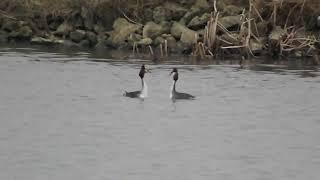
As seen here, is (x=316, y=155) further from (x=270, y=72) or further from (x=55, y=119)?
(x=270, y=72)

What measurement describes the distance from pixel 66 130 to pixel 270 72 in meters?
16.2

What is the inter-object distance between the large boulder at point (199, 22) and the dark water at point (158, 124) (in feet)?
23.8

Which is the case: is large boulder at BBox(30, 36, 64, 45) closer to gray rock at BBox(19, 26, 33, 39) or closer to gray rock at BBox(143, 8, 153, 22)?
gray rock at BBox(19, 26, 33, 39)

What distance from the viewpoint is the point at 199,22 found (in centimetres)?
4794

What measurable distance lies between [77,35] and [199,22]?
270 inches

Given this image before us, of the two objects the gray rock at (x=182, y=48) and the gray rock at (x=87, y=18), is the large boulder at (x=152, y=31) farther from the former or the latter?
the gray rock at (x=87, y=18)

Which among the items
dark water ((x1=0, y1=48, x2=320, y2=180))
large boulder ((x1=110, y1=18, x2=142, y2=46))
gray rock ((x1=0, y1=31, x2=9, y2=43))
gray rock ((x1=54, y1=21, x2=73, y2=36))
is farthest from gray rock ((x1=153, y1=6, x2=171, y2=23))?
dark water ((x1=0, y1=48, x2=320, y2=180))

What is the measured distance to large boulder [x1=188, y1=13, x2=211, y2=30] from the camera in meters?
47.9

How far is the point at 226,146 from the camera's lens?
23250 mm

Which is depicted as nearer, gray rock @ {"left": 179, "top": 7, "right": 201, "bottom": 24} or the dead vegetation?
the dead vegetation

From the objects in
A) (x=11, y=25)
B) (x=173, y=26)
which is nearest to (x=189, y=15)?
(x=173, y=26)

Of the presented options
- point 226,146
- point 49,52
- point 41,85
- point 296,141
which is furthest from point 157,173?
point 49,52

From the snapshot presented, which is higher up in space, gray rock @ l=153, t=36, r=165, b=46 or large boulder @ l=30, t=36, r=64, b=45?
gray rock @ l=153, t=36, r=165, b=46

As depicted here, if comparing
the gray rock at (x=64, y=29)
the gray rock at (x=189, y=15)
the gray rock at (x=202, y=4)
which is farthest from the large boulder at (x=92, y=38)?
the gray rock at (x=202, y=4)
